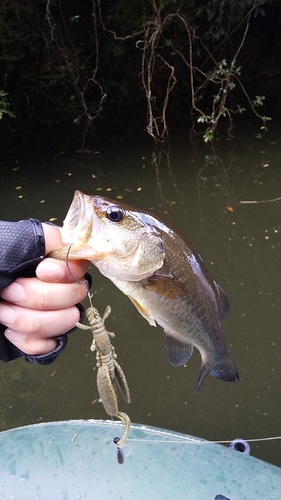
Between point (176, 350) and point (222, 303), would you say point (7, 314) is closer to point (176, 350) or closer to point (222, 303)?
point (176, 350)

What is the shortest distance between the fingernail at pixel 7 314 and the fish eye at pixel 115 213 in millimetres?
389

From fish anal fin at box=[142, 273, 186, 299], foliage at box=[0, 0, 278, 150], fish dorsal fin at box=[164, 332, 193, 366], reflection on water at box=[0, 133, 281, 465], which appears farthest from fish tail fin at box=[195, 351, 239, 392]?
foliage at box=[0, 0, 278, 150]

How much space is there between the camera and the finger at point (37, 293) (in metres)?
1.32

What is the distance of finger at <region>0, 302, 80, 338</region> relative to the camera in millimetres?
1349

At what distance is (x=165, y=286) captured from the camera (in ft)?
4.59

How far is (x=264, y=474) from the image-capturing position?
2092 mm

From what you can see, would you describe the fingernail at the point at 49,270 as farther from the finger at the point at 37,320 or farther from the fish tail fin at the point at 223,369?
the fish tail fin at the point at 223,369

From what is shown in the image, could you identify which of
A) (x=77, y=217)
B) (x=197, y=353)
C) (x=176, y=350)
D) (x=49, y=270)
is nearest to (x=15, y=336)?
(x=49, y=270)

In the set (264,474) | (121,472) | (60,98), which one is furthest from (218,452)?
(60,98)

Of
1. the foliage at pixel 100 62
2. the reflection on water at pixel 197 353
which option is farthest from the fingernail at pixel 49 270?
the foliage at pixel 100 62

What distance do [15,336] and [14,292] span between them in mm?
159

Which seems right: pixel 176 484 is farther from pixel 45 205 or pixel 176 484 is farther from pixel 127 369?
pixel 45 205

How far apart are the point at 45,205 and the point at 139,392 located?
4.07 metres

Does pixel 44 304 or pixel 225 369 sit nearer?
pixel 44 304
